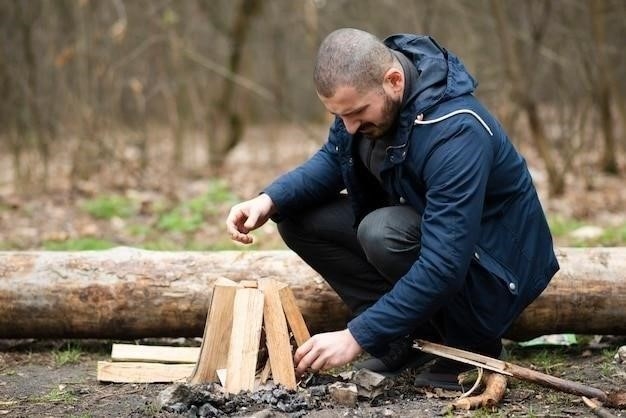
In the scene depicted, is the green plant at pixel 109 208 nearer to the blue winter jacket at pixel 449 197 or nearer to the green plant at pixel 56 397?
the green plant at pixel 56 397

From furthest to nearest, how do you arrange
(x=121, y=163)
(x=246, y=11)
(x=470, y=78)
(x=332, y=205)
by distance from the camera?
(x=246, y=11) < (x=121, y=163) < (x=332, y=205) < (x=470, y=78)

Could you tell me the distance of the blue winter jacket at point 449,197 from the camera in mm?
2893

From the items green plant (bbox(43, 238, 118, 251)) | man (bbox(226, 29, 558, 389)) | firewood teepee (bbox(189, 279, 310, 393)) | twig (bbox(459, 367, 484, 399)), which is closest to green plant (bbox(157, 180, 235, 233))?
green plant (bbox(43, 238, 118, 251))

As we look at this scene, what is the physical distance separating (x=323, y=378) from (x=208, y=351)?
0.50 metres

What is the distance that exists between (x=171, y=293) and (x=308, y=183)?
0.97 meters

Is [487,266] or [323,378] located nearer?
[487,266]

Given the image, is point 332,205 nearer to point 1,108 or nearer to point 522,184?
point 522,184

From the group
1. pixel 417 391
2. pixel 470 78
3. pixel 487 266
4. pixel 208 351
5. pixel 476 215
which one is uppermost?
pixel 470 78

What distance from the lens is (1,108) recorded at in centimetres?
953

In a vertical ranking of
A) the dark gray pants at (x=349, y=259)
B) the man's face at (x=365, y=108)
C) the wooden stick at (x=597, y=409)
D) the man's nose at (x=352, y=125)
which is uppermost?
the man's face at (x=365, y=108)

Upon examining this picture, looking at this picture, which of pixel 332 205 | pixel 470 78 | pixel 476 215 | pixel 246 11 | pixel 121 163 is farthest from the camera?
pixel 246 11

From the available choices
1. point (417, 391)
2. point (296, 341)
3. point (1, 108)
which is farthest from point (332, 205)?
point (1, 108)

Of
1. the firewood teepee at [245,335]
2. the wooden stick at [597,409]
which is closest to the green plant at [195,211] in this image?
the firewood teepee at [245,335]

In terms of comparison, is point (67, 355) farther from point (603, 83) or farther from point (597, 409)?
point (603, 83)
